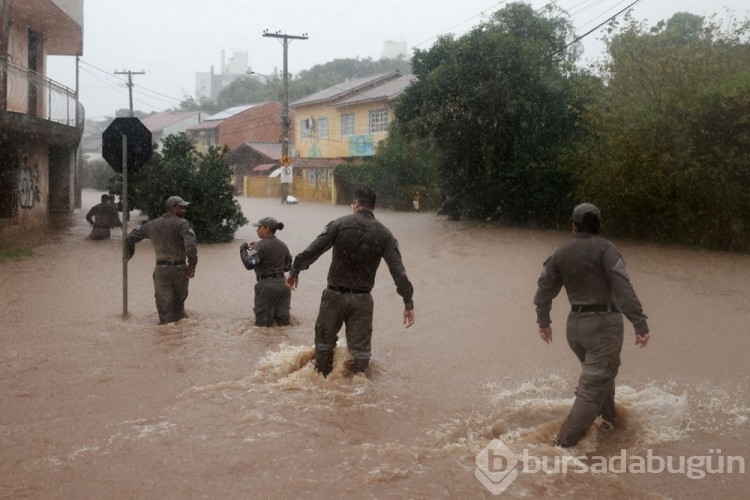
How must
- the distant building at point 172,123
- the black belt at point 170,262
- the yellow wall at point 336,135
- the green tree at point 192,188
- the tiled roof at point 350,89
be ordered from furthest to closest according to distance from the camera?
the distant building at point 172,123
the tiled roof at point 350,89
the yellow wall at point 336,135
the green tree at point 192,188
the black belt at point 170,262

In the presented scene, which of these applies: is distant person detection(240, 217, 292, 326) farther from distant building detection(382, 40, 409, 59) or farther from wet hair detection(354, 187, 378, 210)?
distant building detection(382, 40, 409, 59)

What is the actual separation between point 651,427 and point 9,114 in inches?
538

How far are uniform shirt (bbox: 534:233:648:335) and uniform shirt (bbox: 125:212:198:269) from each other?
16.1 feet

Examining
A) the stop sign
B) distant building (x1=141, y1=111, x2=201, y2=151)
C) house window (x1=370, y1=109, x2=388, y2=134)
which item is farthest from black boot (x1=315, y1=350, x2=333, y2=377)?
distant building (x1=141, y1=111, x2=201, y2=151)

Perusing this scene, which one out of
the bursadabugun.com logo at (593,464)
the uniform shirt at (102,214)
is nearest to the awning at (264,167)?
the uniform shirt at (102,214)

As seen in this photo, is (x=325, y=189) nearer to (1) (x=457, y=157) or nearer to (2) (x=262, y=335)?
(1) (x=457, y=157)

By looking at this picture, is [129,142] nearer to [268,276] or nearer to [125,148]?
[125,148]

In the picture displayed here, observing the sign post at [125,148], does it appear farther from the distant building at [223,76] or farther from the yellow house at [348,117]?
the distant building at [223,76]

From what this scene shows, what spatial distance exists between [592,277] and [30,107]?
17.9 metres

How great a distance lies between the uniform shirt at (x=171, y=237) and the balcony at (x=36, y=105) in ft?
24.5

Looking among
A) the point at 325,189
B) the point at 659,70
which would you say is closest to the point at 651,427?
the point at 659,70

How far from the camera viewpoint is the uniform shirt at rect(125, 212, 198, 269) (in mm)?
9391

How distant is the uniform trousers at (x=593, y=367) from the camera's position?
18.3 ft

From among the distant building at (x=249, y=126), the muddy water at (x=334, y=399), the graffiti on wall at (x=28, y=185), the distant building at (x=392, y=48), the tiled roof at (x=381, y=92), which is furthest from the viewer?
the distant building at (x=392, y=48)
